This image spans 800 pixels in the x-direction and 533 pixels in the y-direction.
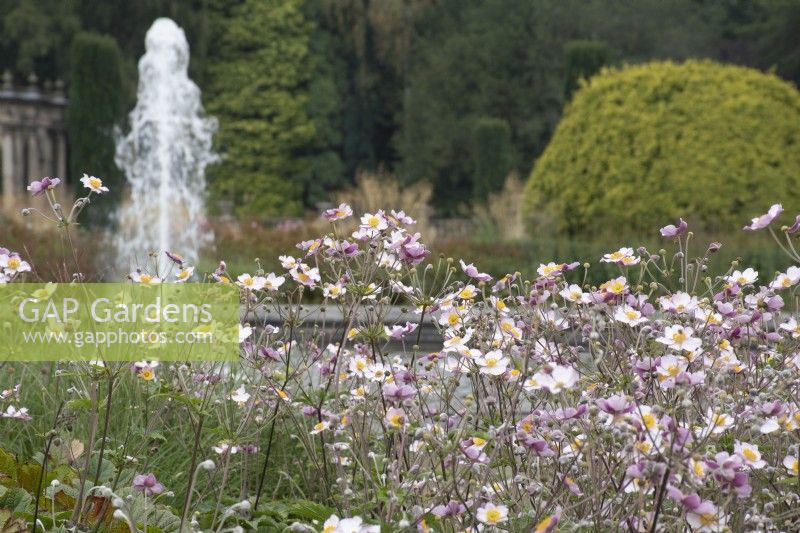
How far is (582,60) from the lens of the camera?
1519 cm

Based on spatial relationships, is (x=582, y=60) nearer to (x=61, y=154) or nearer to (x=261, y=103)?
(x=261, y=103)

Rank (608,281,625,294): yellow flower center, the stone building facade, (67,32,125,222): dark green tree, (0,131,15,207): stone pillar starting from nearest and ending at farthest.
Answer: (608,281,625,294): yellow flower center
(67,32,125,222): dark green tree
(0,131,15,207): stone pillar
the stone building facade

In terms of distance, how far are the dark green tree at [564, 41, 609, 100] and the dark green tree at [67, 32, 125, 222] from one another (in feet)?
23.3

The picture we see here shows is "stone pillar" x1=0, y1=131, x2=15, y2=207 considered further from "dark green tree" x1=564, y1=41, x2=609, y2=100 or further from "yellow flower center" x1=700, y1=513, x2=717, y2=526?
"yellow flower center" x1=700, y1=513, x2=717, y2=526

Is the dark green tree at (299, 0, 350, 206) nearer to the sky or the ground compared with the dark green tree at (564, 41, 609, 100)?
nearer to the ground

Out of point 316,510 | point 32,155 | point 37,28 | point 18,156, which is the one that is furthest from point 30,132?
point 316,510

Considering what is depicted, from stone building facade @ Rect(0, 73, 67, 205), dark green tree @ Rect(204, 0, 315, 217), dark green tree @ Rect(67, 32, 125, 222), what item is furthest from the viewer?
dark green tree @ Rect(204, 0, 315, 217)

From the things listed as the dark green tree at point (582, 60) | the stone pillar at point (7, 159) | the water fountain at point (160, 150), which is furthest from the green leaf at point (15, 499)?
the stone pillar at point (7, 159)

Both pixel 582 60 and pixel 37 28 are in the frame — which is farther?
pixel 37 28

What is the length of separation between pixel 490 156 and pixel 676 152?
387 inches

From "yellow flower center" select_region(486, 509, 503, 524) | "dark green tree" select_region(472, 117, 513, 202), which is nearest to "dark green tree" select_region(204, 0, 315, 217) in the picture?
"dark green tree" select_region(472, 117, 513, 202)

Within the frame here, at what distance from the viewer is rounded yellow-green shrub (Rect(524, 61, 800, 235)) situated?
9680mm

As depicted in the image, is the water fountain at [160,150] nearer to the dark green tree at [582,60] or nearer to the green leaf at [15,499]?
the dark green tree at [582,60]

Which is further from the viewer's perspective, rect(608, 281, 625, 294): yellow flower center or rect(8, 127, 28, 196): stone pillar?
rect(8, 127, 28, 196): stone pillar
